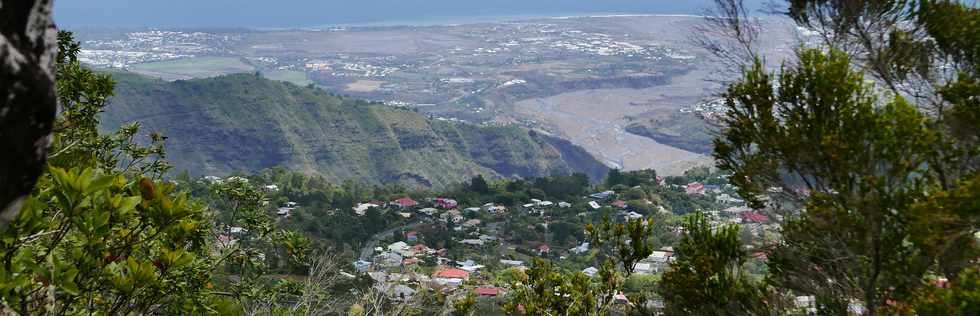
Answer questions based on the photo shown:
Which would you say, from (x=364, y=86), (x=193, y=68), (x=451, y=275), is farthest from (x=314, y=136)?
(x=193, y=68)

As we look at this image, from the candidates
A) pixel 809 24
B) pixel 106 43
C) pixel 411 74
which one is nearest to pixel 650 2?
pixel 411 74

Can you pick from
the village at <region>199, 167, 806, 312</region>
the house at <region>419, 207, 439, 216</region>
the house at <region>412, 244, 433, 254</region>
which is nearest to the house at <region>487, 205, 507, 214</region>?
the village at <region>199, 167, 806, 312</region>

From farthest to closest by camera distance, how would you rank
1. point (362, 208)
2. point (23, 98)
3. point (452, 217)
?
point (362, 208) → point (452, 217) → point (23, 98)

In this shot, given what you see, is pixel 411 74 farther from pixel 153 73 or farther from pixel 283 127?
pixel 283 127

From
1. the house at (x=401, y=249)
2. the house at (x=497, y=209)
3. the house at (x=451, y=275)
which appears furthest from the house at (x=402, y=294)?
the house at (x=497, y=209)

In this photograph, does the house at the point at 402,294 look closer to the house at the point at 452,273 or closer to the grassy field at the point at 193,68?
the house at the point at 452,273

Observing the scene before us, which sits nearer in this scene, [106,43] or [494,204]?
[494,204]

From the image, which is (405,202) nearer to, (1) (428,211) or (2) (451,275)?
(1) (428,211)
